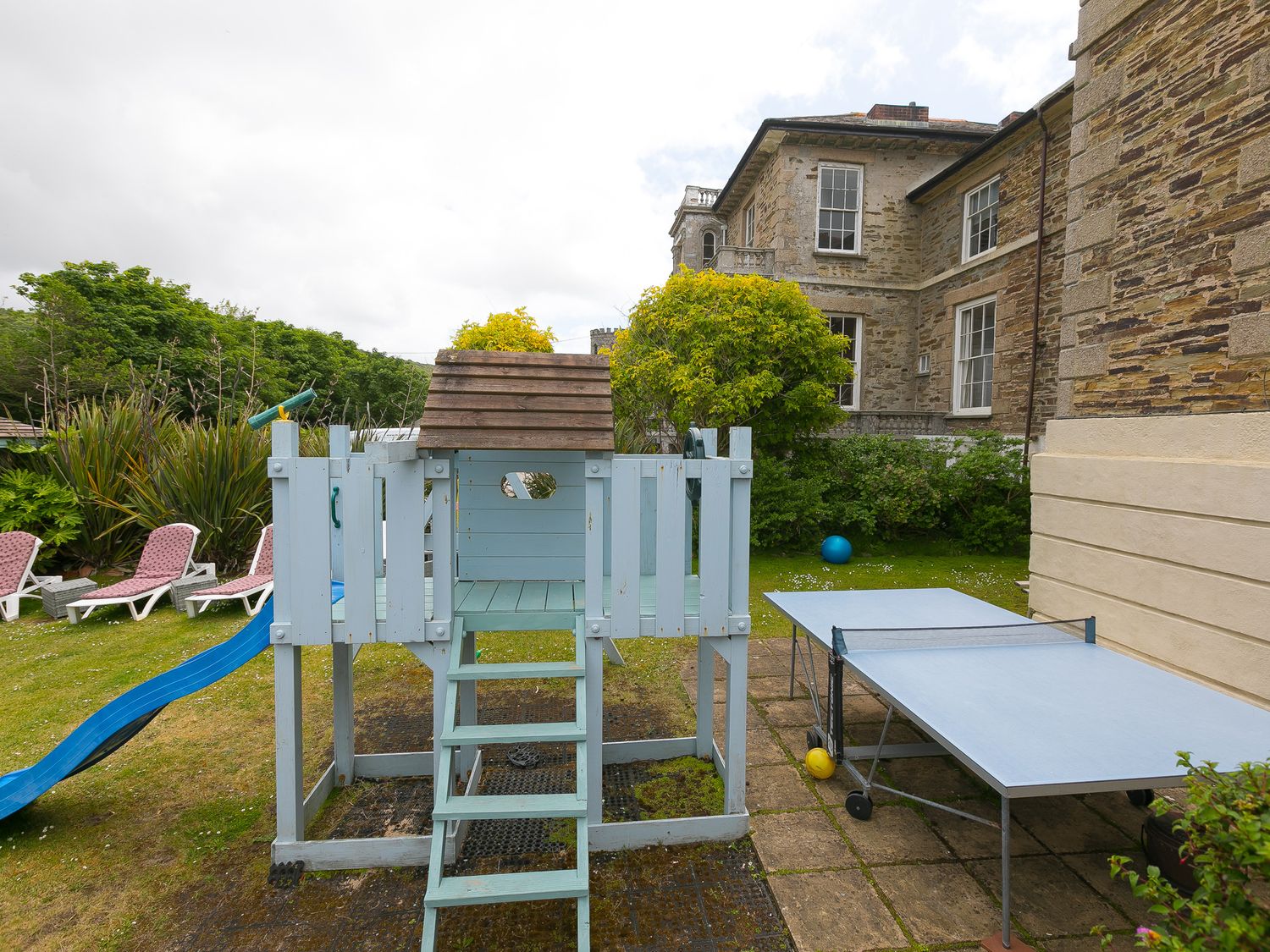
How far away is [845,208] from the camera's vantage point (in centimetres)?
1527

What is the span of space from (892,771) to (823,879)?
1.23 metres

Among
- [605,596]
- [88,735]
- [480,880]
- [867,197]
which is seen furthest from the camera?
[867,197]

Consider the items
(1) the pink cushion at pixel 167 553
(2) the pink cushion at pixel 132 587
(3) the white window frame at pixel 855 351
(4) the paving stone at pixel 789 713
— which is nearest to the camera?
(4) the paving stone at pixel 789 713

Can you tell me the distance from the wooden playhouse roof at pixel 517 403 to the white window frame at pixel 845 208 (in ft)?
44.7

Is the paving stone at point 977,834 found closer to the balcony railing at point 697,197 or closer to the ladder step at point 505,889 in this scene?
the ladder step at point 505,889

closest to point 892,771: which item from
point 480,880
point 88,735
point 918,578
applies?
point 480,880

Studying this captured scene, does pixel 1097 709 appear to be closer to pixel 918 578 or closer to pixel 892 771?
pixel 892 771

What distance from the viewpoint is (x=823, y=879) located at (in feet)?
9.62

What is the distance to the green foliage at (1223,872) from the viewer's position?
4.47 ft

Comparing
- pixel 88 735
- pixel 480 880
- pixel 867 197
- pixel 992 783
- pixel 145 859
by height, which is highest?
pixel 867 197

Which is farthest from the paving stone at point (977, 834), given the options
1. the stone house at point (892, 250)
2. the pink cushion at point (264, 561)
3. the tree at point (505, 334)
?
the tree at point (505, 334)

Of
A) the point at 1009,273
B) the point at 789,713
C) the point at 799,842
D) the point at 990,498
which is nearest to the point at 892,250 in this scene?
the point at 1009,273

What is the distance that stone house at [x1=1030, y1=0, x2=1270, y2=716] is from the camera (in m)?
4.07

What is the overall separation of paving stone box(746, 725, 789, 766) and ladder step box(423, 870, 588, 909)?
1.67m
